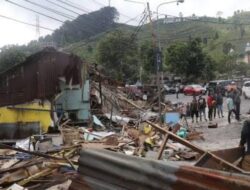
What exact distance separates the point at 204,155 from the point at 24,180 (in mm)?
5018

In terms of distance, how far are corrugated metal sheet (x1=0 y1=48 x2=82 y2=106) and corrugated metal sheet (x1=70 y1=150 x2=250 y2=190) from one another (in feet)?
59.3

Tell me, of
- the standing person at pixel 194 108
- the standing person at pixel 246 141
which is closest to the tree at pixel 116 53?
the standing person at pixel 194 108

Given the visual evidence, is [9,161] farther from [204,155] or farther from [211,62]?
[211,62]

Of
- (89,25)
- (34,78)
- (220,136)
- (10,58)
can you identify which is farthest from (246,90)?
A: (10,58)

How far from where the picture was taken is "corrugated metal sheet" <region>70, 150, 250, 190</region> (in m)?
3.58

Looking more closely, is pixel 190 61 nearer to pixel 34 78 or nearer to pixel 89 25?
pixel 89 25

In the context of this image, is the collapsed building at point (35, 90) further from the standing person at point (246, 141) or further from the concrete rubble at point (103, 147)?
the standing person at point (246, 141)

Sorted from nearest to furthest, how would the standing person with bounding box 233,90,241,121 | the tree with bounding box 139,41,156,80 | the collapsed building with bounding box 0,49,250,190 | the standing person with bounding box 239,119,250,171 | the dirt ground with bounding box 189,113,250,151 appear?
the collapsed building with bounding box 0,49,250,190 < the standing person with bounding box 239,119,250,171 < the dirt ground with bounding box 189,113,250,151 < the standing person with bounding box 233,90,241,121 < the tree with bounding box 139,41,156,80

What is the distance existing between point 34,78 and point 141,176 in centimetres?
1920

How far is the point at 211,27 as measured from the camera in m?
132

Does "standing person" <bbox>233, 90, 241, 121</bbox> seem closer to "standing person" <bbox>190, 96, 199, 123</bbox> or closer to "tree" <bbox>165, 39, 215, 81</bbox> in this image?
"standing person" <bbox>190, 96, 199, 123</bbox>

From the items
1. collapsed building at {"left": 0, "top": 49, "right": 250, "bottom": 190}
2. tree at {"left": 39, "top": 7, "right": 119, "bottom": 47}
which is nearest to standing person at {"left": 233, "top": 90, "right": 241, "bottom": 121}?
collapsed building at {"left": 0, "top": 49, "right": 250, "bottom": 190}

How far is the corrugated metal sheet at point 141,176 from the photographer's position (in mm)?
3584

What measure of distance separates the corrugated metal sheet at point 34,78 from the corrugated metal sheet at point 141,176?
18083mm
